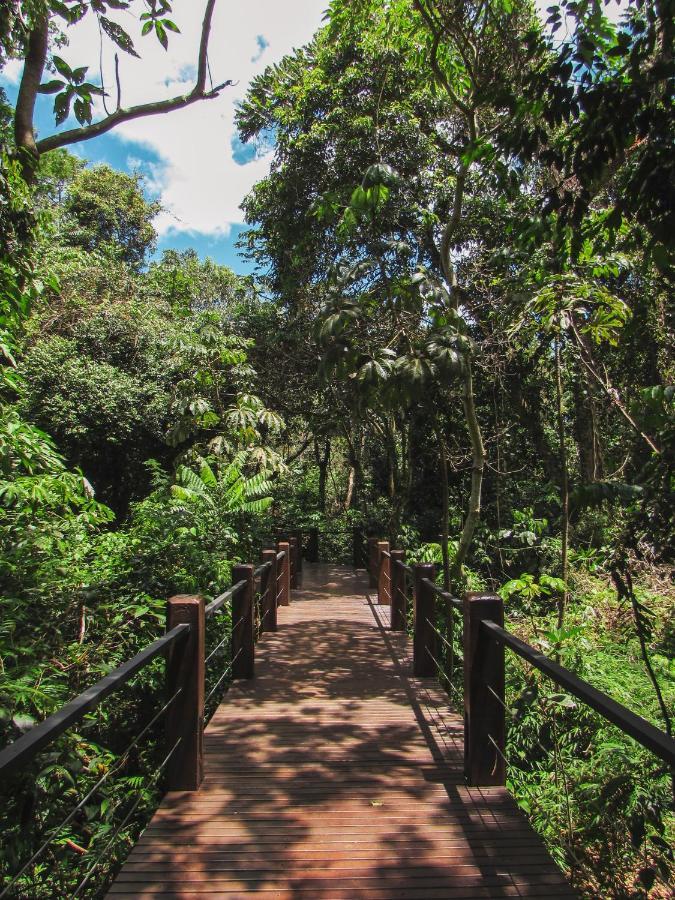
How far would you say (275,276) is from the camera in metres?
13.1

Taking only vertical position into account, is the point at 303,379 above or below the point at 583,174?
above

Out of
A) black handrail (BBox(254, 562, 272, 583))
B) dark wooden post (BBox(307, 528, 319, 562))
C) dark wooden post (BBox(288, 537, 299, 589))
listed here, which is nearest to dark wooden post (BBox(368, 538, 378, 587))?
dark wooden post (BBox(288, 537, 299, 589))

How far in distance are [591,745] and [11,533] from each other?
5452mm

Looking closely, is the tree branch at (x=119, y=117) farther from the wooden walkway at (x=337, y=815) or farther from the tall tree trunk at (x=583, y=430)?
the tall tree trunk at (x=583, y=430)

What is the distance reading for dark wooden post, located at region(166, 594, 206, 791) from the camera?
9.77 ft

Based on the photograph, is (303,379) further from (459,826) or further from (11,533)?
(459,826)

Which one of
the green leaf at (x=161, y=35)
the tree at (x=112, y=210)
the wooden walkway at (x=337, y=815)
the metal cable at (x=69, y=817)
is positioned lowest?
the wooden walkway at (x=337, y=815)

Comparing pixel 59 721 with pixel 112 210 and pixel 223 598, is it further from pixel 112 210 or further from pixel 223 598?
pixel 112 210

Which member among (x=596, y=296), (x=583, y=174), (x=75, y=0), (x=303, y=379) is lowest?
(x=583, y=174)

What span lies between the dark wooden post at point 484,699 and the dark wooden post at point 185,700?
56.3 inches

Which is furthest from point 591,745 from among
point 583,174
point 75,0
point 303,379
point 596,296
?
point 303,379

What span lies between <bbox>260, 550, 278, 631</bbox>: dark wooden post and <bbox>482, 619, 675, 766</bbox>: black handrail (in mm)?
4063

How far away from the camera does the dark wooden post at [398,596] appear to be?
22.2 feet

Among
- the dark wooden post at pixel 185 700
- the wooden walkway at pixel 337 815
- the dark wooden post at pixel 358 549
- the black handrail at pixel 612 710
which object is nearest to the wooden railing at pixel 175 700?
the dark wooden post at pixel 185 700
